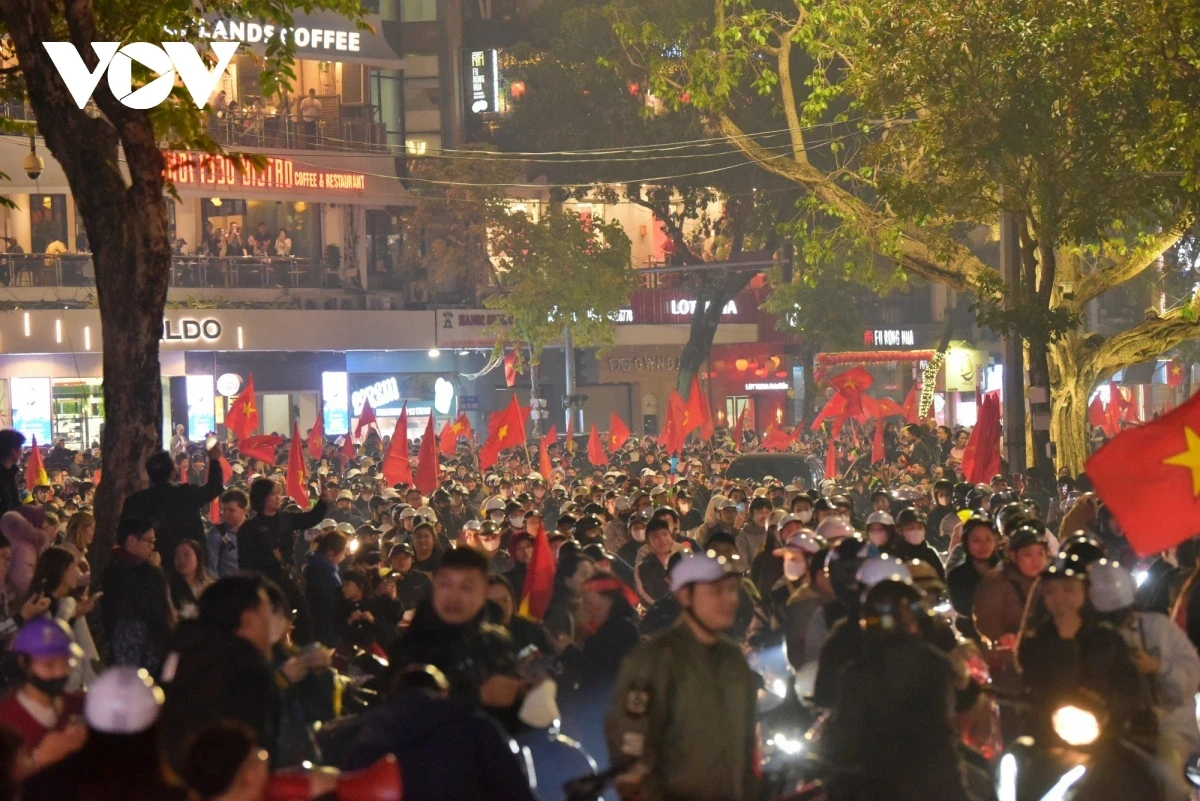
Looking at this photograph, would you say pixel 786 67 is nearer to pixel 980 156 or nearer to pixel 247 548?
pixel 980 156

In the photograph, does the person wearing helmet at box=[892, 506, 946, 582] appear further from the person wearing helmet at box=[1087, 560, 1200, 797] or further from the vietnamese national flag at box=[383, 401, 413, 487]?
the vietnamese national flag at box=[383, 401, 413, 487]

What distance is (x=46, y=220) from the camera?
45.6 metres

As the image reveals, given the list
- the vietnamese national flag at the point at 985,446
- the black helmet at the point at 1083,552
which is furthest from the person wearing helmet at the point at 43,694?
the vietnamese national flag at the point at 985,446

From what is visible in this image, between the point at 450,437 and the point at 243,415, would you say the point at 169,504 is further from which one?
the point at 450,437

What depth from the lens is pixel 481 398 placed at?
5672cm

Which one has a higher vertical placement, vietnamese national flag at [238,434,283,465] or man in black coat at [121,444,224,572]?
vietnamese national flag at [238,434,283,465]

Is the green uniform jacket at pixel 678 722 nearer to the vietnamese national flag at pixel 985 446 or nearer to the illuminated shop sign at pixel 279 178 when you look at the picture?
the vietnamese national flag at pixel 985 446

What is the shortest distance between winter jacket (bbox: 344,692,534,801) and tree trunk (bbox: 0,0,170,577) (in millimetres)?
8235

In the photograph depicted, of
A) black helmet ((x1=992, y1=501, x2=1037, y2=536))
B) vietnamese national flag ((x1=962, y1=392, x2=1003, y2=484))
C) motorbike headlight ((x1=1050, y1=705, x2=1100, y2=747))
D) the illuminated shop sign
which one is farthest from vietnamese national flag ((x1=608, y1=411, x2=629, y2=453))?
motorbike headlight ((x1=1050, y1=705, x2=1100, y2=747))

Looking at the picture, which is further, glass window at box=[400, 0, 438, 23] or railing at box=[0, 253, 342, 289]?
glass window at box=[400, 0, 438, 23]

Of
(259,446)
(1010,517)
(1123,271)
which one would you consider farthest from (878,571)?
(1123,271)

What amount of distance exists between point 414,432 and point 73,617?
141ft

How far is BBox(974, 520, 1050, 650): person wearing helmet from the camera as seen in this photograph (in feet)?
33.9

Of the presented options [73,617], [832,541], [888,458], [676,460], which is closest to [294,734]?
[73,617]
